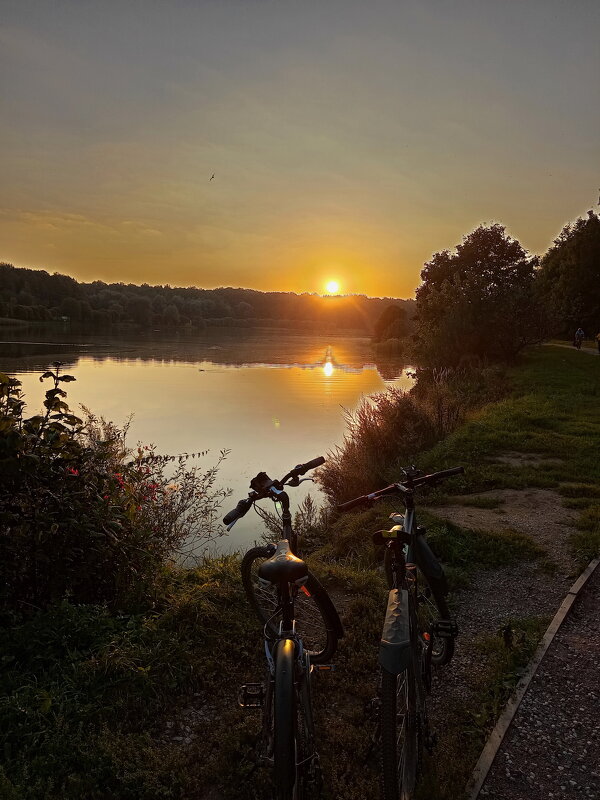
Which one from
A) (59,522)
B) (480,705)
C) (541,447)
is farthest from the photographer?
(541,447)

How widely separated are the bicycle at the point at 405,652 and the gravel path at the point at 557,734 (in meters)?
0.52

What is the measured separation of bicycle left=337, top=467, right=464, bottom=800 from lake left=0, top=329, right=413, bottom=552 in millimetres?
4907

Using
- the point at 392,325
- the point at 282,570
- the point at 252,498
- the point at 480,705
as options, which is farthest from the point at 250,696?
the point at 392,325

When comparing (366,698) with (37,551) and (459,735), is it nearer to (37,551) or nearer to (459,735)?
(459,735)

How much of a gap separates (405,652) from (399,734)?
2.73ft

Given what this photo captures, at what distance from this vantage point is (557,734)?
349 cm

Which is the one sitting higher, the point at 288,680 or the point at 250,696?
the point at 288,680

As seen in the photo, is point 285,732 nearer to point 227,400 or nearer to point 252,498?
point 252,498

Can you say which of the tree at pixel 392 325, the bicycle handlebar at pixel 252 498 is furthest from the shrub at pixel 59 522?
the tree at pixel 392 325

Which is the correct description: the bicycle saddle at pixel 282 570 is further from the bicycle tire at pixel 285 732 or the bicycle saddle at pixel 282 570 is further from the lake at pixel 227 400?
the lake at pixel 227 400

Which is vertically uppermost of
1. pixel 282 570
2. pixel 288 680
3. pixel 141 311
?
pixel 141 311

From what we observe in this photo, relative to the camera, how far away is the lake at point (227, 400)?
13.6m

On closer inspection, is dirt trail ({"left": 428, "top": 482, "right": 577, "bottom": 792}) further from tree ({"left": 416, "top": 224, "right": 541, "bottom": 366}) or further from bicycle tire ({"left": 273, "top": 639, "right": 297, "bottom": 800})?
tree ({"left": 416, "top": 224, "right": 541, "bottom": 366})

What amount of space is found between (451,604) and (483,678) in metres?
1.24
